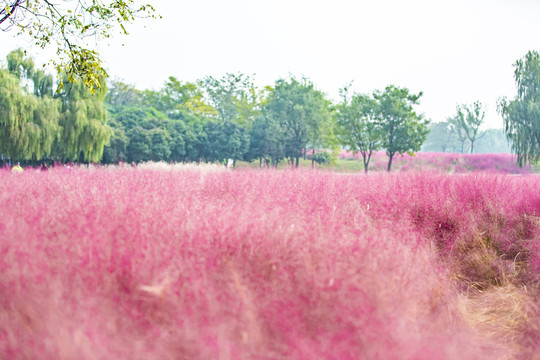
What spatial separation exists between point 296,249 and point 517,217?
589cm

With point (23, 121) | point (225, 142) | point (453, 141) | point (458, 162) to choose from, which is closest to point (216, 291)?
point (23, 121)

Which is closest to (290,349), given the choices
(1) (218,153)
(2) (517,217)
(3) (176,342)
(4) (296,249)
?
(3) (176,342)

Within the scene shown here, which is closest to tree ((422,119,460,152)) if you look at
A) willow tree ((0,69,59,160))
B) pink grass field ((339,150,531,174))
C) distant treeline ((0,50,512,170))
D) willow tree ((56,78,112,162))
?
pink grass field ((339,150,531,174))

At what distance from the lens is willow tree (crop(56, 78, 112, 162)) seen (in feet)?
71.2

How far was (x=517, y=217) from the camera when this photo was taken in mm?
6609

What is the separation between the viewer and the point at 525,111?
22.7 metres

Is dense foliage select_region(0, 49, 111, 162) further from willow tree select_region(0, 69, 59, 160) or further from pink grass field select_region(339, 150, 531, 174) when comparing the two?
pink grass field select_region(339, 150, 531, 174)

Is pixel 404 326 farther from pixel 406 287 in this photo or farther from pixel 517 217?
pixel 517 217

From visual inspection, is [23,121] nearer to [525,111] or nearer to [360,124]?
[360,124]

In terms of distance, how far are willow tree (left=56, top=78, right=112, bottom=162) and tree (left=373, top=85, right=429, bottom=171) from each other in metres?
→ 18.5

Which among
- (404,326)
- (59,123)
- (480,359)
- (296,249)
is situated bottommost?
(480,359)

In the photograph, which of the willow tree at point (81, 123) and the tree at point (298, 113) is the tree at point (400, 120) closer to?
the tree at point (298, 113)

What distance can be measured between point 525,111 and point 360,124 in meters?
10.2

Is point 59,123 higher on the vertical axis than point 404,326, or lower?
higher
